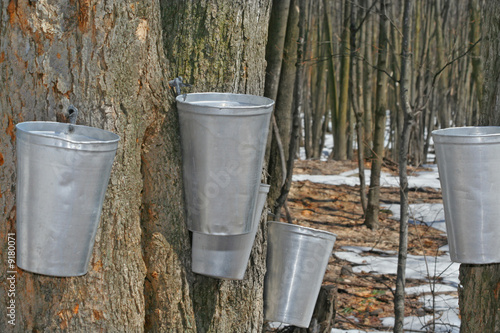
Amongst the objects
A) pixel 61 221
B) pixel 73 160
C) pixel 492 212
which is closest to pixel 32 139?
pixel 73 160

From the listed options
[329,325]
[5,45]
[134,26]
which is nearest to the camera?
[5,45]

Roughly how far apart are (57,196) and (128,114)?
1.35 ft

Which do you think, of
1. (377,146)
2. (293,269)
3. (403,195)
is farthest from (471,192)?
(377,146)

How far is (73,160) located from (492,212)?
54.0 inches

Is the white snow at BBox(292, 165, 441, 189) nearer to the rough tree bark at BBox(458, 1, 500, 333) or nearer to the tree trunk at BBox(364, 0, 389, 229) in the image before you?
the tree trunk at BBox(364, 0, 389, 229)

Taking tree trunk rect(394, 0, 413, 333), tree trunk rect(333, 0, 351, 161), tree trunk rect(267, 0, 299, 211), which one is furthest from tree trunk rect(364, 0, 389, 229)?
tree trunk rect(333, 0, 351, 161)

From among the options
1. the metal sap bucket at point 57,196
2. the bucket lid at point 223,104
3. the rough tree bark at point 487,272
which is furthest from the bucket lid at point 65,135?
the rough tree bark at point 487,272

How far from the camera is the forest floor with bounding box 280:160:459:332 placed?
418cm

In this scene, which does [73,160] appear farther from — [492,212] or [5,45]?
[492,212]

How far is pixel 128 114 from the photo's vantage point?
65.6 inches

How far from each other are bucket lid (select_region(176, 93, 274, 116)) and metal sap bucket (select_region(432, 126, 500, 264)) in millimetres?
649

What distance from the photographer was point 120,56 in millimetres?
1630

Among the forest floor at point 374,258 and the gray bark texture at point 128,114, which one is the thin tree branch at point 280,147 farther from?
the gray bark texture at point 128,114

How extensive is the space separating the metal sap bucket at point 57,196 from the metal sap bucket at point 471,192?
3.72 ft
